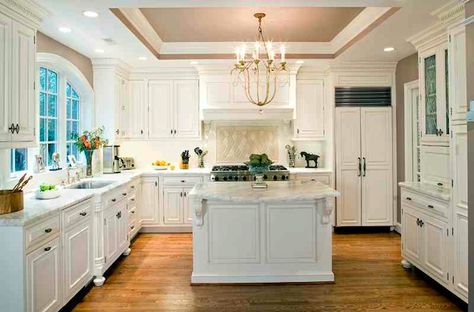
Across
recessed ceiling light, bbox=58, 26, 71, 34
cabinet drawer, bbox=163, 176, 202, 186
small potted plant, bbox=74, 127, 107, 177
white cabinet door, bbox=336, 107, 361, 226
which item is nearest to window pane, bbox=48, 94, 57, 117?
small potted plant, bbox=74, 127, 107, 177

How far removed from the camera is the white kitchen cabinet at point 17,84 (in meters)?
2.55

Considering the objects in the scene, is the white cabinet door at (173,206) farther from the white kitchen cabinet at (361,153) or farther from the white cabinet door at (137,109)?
the white kitchen cabinet at (361,153)

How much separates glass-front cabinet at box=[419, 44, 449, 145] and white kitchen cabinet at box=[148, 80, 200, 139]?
129 inches

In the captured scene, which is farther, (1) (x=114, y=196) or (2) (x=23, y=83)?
(1) (x=114, y=196)

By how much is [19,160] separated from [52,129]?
824 millimetres

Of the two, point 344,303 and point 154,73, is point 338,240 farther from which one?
point 154,73

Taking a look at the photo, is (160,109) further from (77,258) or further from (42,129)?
(77,258)

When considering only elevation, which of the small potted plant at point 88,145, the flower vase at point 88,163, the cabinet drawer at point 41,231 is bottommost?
the cabinet drawer at point 41,231

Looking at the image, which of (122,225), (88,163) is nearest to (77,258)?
(122,225)

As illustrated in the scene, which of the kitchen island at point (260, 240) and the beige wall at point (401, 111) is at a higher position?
the beige wall at point (401, 111)

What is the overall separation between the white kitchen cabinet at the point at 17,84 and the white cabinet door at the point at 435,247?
372 cm

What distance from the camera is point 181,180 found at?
521 cm

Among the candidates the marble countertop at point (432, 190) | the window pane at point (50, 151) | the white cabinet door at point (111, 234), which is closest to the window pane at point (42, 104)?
the window pane at point (50, 151)

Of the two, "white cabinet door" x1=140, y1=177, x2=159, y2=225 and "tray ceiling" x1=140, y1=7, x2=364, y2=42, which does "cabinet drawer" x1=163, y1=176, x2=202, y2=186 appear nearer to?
"white cabinet door" x1=140, y1=177, x2=159, y2=225
